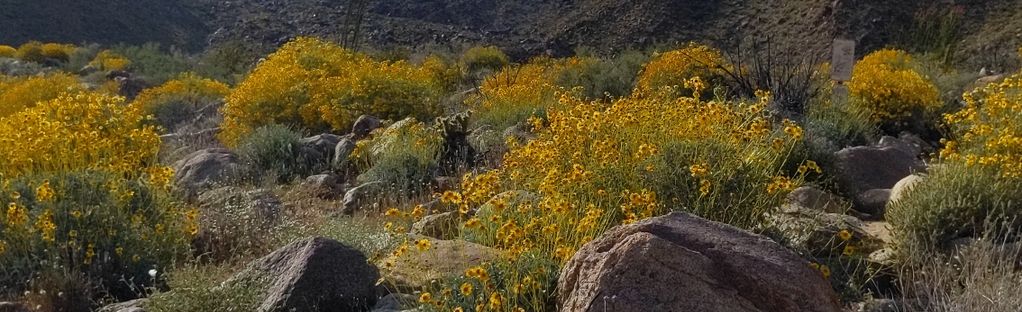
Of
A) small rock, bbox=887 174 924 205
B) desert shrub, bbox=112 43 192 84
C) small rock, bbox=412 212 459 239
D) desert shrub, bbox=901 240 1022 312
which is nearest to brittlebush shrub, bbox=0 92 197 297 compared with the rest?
small rock, bbox=412 212 459 239

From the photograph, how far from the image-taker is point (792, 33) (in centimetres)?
3161

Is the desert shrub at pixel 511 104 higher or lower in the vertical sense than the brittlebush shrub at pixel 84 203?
lower

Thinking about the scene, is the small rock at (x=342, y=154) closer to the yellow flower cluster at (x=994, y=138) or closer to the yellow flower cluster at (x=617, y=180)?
the yellow flower cluster at (x=617, y=180)

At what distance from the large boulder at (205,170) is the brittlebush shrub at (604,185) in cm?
330

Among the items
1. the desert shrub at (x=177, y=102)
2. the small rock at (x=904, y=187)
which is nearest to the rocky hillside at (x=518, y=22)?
the desert shrub at (x=177, y=102)

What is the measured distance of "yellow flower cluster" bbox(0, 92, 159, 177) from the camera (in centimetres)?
630

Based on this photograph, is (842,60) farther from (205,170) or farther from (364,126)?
(205,170)

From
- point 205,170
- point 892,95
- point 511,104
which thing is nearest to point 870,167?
point 892,95

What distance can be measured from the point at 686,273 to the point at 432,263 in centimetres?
130

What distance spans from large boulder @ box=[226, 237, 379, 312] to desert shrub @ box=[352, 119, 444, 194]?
10.3 ft

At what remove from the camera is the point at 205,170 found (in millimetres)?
9148

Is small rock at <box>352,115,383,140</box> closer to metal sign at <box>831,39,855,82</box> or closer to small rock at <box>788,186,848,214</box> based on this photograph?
metal sign at <box>831,39,855,82</box>

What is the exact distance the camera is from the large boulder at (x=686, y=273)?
3633 millimetres

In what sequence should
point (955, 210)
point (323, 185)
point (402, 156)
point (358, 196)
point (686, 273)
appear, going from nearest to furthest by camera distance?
1. point (686, 273)
2. point (955, 210)
3. point (358, 196)
4. point (402, 156)
5. point (323, 185)
